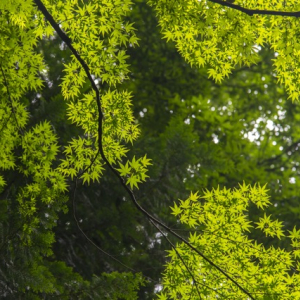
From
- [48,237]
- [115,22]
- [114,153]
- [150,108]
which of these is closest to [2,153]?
[48,237]

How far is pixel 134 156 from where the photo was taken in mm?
2846

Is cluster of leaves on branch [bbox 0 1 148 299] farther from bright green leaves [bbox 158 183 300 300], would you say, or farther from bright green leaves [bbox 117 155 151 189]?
bright green leaves [bbox 158 183 300 300]

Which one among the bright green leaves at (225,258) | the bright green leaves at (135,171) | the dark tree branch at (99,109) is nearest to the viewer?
the dark tree branch at (99,109)

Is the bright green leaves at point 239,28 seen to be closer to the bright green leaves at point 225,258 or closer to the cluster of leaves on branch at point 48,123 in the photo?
the cluster of leaves on branch at point 48,123

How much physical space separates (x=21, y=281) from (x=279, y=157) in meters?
5.51

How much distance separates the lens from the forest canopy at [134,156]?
3.16 meters

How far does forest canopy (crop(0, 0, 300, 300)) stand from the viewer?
124 inches

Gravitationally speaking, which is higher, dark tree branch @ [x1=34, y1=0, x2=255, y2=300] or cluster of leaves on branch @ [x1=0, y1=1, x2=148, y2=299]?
cluster of leaves on branch @ [x1=0, y1=1, x2=148, y2=299]

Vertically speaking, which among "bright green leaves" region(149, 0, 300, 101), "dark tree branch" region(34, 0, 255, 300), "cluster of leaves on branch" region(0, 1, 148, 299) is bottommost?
"dark tree branch" region(34, 0, 255, 300)

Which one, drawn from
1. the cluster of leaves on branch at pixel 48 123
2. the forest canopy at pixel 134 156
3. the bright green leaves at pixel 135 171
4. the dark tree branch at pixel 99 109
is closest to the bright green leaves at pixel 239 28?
the forest canopy at pixel 134 156

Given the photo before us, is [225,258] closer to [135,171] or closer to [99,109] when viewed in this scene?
[135,171]

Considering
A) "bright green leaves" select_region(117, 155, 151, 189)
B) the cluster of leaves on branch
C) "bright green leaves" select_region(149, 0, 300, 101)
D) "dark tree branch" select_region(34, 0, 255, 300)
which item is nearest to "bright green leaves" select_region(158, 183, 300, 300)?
"dark tree branch" select_region(34, 0, 255, 300)

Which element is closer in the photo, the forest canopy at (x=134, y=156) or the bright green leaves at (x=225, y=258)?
the forest canopy at (x=134, y=156)

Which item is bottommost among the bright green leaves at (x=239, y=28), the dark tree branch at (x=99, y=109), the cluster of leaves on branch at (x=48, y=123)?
the dark tree branch at (x=99, y=109)
